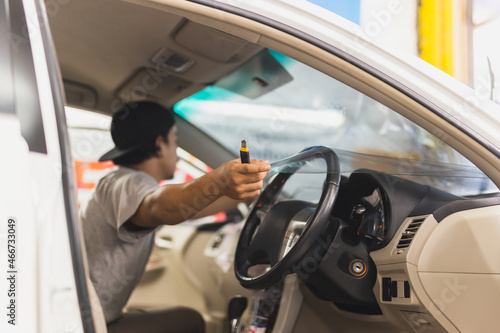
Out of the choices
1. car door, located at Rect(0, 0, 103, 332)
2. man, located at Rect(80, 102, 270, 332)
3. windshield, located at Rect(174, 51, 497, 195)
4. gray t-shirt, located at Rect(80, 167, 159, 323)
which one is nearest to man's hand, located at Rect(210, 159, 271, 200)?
man, located at Rect(80, 102, 270, 332)

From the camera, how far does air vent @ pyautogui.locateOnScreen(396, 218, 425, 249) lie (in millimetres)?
1029

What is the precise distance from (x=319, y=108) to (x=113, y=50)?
77 centimetres

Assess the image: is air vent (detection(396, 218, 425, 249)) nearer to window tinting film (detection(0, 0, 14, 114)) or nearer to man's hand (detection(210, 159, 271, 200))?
man's hand (detection(210, 159, 271, 200))

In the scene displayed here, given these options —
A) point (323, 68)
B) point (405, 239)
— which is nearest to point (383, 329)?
point (405, 239)

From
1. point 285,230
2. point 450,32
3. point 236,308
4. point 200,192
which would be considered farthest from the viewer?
point 450,32

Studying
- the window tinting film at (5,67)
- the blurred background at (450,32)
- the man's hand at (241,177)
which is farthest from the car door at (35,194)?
the blurred background at (450,32)

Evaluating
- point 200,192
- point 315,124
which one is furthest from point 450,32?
point 200,192

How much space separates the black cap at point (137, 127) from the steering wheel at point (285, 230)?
534mm

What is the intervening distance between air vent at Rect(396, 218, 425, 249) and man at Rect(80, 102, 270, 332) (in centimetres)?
36

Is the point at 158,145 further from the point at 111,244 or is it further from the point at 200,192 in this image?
the point at 200,192

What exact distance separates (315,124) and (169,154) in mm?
626

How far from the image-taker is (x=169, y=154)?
1777 mm

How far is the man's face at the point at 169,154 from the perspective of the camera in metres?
1.75

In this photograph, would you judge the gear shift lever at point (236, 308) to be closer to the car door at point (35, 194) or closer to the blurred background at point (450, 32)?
the car door at point (35, 194)
